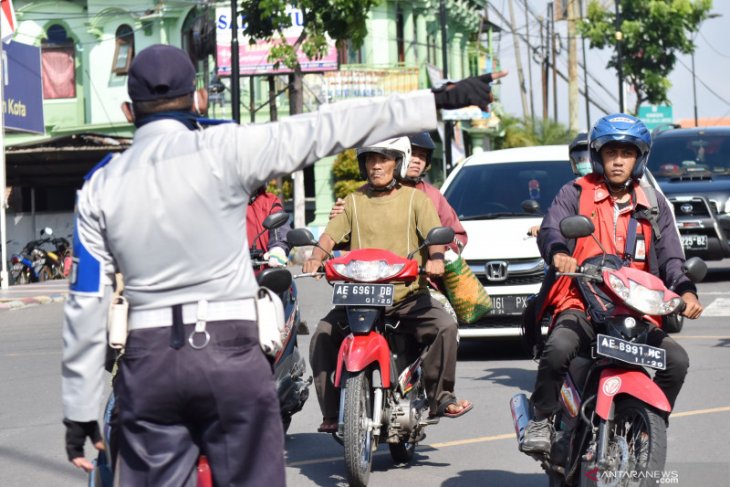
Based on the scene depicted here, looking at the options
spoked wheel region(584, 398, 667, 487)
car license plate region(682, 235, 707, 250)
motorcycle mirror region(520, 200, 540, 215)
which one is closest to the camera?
spoked wheel region(584, 398, 667, 487)

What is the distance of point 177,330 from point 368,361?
9.82 feet

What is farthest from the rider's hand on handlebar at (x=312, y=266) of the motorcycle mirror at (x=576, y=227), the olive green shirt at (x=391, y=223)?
the motorcycle mirror at (x=576, y=227)

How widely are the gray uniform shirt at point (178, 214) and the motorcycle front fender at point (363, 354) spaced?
277 cm

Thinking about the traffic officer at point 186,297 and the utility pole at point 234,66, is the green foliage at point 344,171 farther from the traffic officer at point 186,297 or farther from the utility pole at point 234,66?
the traffic officer at point 186,297

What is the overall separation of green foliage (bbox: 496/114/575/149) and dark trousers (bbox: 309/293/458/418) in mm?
50409

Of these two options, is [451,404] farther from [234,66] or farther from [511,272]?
[234,66]

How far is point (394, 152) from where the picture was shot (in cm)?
744

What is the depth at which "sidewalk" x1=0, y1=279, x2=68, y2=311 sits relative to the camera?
20.7 m

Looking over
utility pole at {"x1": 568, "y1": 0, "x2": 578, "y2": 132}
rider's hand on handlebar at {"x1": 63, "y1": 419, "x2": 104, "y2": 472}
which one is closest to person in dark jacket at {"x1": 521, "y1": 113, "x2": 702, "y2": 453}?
rider's hand on handlebar at {"x1": 63, "y1": 419, "x2": 104, "y2": 472}

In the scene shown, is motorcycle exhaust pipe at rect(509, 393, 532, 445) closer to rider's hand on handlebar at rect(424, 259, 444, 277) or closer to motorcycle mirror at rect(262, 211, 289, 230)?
rider's hand on handlebar at rect(424, 259, 444, 277)

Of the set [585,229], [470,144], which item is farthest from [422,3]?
[585,229]

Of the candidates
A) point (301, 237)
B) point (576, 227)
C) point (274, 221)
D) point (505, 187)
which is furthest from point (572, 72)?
point (576, 227)

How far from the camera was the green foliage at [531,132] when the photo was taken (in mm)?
57853

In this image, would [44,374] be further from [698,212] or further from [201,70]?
[201,70]
